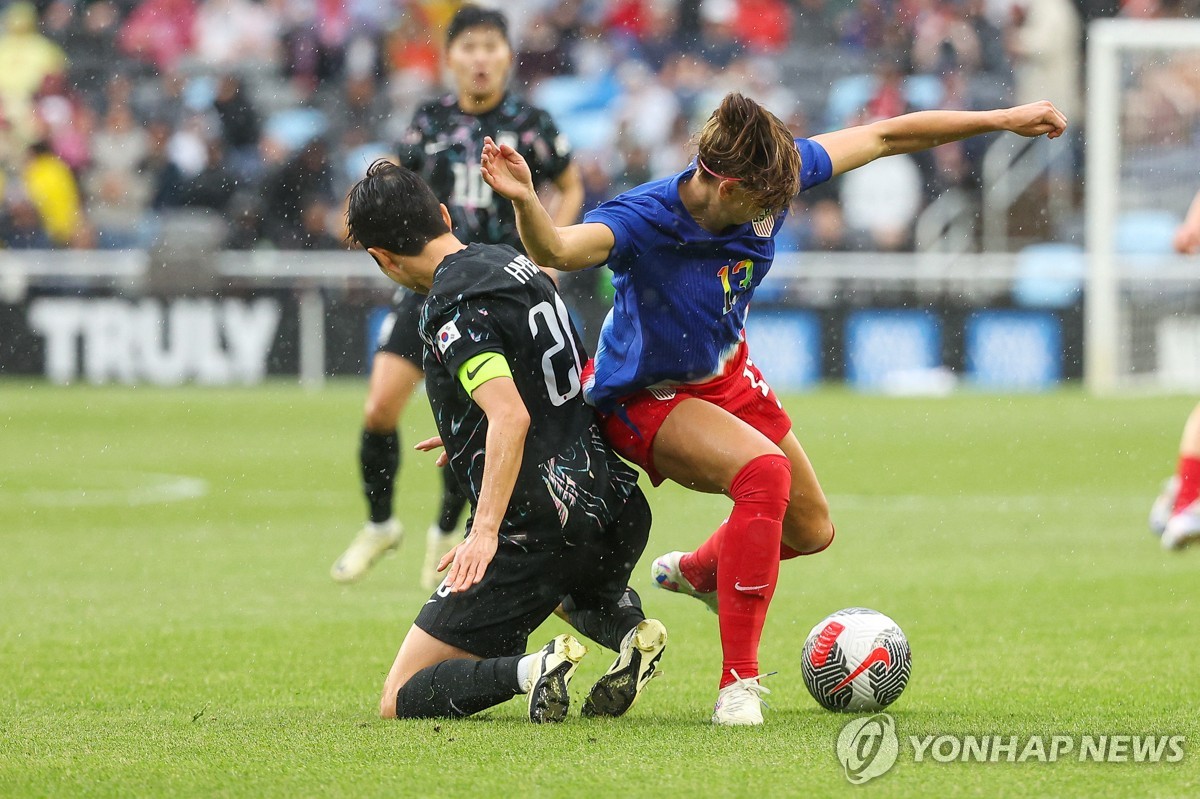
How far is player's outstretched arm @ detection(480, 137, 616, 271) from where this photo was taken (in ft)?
14.5

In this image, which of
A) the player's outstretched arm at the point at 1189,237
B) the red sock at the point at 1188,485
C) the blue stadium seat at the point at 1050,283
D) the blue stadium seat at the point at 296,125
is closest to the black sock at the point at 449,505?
the red sock at the point at 1188,485

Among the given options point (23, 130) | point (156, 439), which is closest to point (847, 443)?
point (156, 439)

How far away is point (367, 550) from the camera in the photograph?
7766mm

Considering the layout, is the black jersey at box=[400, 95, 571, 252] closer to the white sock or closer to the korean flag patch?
the korean flag patch

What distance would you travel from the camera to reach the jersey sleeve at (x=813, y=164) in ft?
17.1

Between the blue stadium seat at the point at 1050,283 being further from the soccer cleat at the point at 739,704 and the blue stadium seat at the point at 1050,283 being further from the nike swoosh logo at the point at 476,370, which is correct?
the nike swoosh logo at the point at 476,370

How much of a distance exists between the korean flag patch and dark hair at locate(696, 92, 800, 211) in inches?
32.7

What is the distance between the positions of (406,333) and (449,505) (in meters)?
0.76

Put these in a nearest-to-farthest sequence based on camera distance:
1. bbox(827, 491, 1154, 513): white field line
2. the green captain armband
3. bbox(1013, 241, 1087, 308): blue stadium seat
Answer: the green captain armband, bbox(827, 491, 1154, 513): white field line, bbox(1013, 241, 1087, 308): blue stadium seat

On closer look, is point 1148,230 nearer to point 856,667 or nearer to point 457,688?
point 856,667

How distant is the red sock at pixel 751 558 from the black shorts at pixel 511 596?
338 mm

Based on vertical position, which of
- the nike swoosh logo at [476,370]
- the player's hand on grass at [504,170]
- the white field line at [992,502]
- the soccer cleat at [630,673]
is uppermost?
the player's hand on grass at [504,170]

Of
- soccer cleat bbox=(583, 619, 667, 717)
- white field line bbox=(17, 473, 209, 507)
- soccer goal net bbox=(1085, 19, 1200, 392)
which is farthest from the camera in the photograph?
soccer goal net bbox=(1085, 19, 1200, 392)

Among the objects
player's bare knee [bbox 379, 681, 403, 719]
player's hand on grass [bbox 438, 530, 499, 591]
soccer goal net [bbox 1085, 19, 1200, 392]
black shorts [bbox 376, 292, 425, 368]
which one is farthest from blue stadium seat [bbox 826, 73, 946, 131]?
player's hand on grass [bbox 438, 530, 499, 591]
